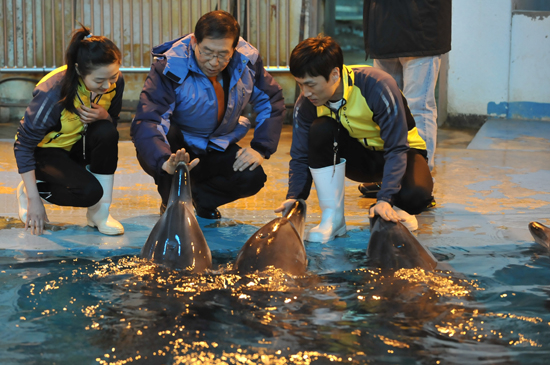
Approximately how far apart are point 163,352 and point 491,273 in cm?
150

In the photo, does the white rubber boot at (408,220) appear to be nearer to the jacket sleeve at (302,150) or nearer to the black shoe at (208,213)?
the jacket sleeve at (302,150)

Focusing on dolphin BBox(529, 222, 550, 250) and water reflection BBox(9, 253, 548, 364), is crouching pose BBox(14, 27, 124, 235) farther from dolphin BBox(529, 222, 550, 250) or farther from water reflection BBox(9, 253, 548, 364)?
dolphin BBox(529, 222, 550, 250)

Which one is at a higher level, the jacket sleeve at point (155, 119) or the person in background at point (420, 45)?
the person in background at point (420, 45)

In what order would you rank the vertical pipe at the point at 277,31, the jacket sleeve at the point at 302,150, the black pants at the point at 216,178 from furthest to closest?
the vertical pipe at the point at 277,31
the black pants at the point at 216,178
the jacket sleeve at the point at 302,150

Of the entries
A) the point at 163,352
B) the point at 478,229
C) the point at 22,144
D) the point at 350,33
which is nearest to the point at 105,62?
the point at 22,144

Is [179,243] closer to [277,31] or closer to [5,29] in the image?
[277,31]

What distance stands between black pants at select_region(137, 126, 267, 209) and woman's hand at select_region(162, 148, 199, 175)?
1.26ft

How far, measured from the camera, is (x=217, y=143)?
3.55 m

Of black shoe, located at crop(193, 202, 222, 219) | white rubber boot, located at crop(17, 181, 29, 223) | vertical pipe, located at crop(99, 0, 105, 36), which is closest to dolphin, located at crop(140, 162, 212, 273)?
black shoe, located at crop(193, 202, 222, 219)

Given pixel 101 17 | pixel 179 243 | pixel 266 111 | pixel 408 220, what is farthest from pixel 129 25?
pixel 179 243

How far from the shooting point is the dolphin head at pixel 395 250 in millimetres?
2691

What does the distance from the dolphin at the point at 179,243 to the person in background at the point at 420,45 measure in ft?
5.17

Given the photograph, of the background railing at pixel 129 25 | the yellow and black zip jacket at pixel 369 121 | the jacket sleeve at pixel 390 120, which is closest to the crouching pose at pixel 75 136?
the yellow and black zip jacket at pixel 369 121

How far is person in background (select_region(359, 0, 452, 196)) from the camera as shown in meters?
4.20
